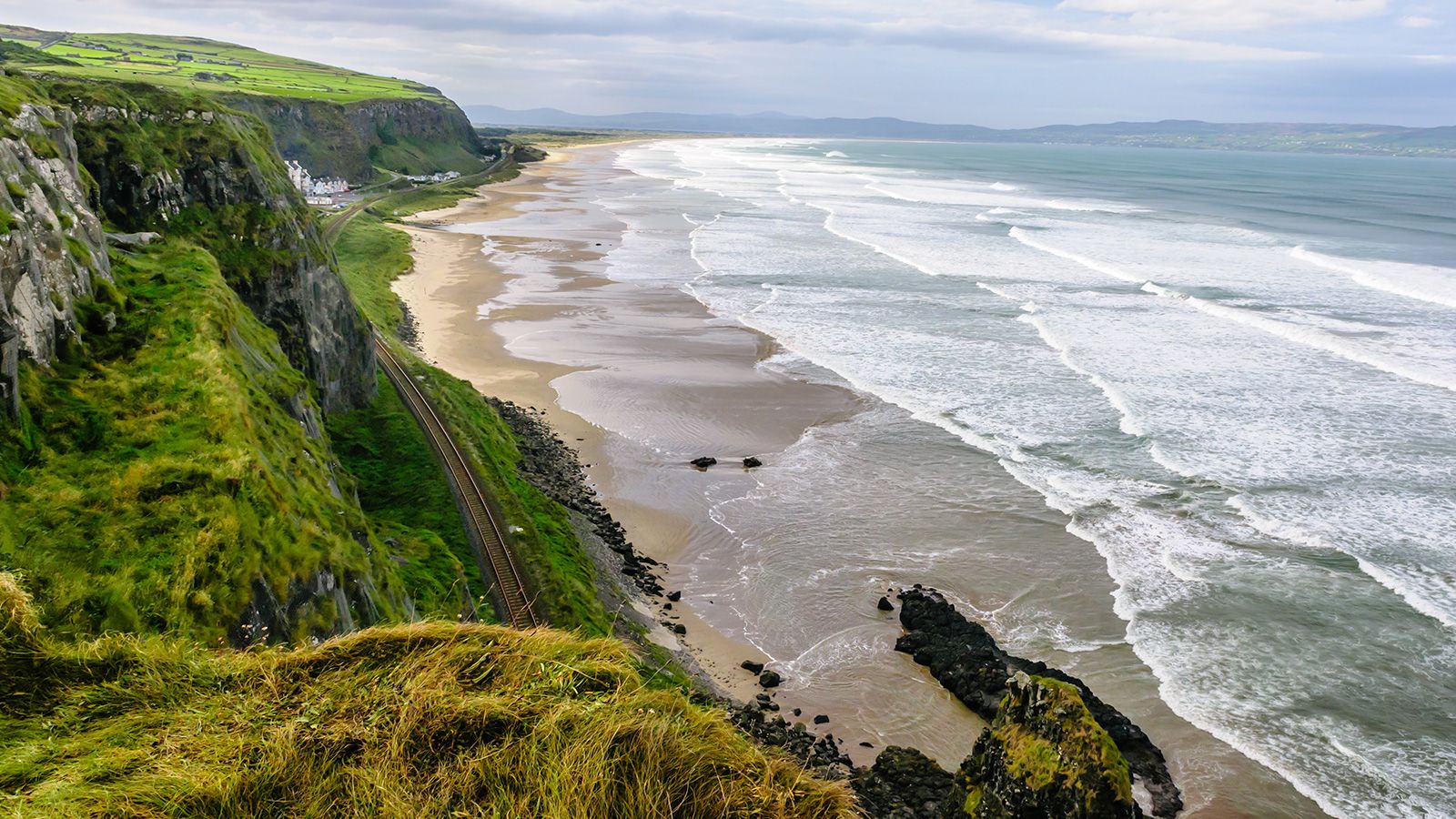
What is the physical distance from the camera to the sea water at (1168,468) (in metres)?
17.4

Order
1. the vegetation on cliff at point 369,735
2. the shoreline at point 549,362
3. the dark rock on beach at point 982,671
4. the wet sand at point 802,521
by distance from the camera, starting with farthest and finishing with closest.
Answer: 1. the shoreline at point 549,362
2. the wet sand at point 802,521
3. the dark rock on beach at point 982,671
4. the vegetation on cliff at point 369,735

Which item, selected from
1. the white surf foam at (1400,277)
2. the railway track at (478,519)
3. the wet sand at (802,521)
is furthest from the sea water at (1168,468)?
the railway track at (478,519)

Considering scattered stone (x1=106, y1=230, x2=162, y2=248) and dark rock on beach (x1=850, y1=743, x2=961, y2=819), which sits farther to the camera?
scattered stone (x1=106, y1=230, x2=162, y2=248)

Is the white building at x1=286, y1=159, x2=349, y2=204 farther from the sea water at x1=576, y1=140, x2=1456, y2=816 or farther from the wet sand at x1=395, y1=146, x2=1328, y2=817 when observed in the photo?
the wet sand at x1=395, y1=146, x2=1328, y2=817

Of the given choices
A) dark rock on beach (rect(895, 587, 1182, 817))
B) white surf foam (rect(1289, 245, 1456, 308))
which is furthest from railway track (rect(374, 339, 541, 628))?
white surf foam (rect(1289, 245, 1456, 308))

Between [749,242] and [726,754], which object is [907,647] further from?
[749,242]

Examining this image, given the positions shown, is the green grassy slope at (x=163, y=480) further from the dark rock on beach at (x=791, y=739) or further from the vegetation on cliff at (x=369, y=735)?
the dark rock on beach at (x=791, y=739)

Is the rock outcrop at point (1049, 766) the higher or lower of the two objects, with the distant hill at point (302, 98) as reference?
lower

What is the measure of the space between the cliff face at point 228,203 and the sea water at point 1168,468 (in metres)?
11.6

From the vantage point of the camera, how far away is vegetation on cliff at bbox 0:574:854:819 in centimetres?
556

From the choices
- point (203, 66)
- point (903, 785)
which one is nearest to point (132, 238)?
point (903, 785)

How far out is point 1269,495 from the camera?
24.7m

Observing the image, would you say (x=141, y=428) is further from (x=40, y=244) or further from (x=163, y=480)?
(x=40, y=244)

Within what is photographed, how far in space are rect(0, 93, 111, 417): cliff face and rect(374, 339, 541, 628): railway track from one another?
837 centimetres
